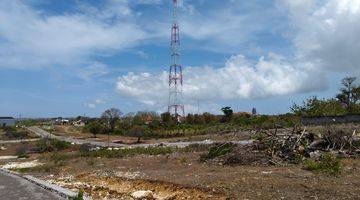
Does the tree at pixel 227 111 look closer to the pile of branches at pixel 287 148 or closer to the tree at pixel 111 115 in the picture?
the tree at pixel 111 115

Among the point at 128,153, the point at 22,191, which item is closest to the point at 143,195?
the point at 22,191

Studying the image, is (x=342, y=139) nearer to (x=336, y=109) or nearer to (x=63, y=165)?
(x=63, y=165)

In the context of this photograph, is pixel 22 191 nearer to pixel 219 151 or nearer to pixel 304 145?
pixel 219 151

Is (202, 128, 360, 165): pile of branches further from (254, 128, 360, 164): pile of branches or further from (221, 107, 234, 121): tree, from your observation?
(221, 107, 234, 121): tree

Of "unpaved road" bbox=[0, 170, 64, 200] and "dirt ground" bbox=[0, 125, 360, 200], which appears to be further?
"unpaved road" bbox=[0, 170, 64, 200]

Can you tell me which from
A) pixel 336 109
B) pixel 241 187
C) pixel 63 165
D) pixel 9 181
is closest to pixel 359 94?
pixel 336 109

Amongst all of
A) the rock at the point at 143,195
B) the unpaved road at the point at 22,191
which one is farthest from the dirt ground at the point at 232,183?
the unpaved road at the point at 22,191

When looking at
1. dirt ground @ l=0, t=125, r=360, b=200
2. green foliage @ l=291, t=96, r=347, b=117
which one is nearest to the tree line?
green foliage @ l=291, t=96, r=347, b=117

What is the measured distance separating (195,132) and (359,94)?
23735mm

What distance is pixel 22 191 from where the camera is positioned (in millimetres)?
20391

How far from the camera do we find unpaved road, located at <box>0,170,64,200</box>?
18.4m

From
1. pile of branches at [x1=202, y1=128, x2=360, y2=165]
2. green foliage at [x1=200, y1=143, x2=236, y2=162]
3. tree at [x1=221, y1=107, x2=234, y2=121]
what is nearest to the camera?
pile of branches at [x1=202, y1=128, x2=360, y2=165]

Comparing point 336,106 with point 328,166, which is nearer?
point 328,166

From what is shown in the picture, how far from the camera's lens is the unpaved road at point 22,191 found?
723 inches
